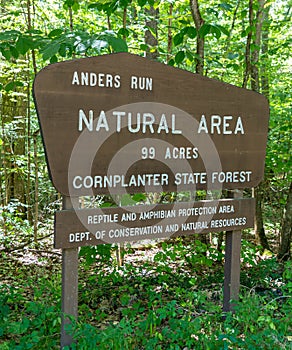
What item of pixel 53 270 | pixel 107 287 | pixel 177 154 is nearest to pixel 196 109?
pixel 177 154

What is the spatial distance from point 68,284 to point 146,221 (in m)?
0.75

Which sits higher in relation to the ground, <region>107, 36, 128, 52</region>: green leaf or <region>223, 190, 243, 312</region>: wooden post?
<region>107, 36, 128, 52</region>: green leaf

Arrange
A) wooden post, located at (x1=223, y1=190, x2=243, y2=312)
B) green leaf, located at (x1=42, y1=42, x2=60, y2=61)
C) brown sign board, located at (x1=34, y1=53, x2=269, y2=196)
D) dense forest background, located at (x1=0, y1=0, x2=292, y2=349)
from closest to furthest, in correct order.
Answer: brown sign board, located at (x1=34, y1=53, x2=269, y2=196)
green leaf, located at (x1=42, y1=42, x2=60, y2=61)
wooden post, located at (x1=223, y1=190, x2=243, y2=312)
dense forest background, located at (x1=0, y1=0, x2=292, y2=349)

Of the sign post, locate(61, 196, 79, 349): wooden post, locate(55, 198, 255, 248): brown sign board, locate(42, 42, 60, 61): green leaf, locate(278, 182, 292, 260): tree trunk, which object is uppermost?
locate(42, 42, 60, 61): green leaf

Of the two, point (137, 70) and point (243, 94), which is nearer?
point (137, 70)

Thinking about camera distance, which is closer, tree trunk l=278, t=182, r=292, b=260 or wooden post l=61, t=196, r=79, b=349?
wooden post l=61, t=196, r=79, b=349

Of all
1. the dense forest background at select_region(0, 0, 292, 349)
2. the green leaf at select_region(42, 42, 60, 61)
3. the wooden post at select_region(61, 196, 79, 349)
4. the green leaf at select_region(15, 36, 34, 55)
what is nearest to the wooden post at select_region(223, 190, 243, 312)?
the dense forest background at select_region(0, 0, 292, 349)

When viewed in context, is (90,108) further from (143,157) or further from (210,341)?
(210,341)

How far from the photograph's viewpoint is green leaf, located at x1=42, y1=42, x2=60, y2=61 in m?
3.21

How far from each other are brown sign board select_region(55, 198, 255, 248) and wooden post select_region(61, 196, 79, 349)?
3.0 inches

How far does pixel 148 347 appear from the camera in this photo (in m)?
2.78

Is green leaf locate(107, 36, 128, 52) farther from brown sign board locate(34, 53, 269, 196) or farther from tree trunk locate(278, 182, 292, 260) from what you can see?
tree trunk locate(278, 182, 292, 260)

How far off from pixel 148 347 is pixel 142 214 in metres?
0.96

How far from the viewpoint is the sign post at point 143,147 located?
288cm
